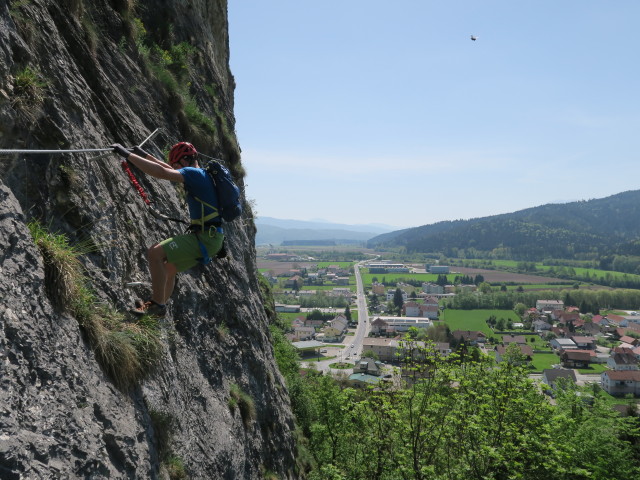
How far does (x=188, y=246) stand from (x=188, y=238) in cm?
10

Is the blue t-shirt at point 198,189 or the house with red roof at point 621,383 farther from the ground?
the blue t-shirt at point 198,189

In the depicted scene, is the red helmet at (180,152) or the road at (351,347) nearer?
the red helmet at (180,152)

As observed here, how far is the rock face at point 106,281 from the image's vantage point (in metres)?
3.63

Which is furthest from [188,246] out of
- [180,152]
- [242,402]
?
[242,402]

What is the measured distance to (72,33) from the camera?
6801mm

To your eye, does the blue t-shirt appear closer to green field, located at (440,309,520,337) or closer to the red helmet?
the red helmet

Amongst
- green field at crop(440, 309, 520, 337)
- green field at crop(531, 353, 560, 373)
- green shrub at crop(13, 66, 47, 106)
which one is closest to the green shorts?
green shrub at crop(13, 66, 47, 106)

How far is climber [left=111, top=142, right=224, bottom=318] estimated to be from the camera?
5.27m

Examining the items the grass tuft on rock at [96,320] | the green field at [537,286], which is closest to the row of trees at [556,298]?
the green field at [537,286]

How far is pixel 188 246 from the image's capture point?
5.43m

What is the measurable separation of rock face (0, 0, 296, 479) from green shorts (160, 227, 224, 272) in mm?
869

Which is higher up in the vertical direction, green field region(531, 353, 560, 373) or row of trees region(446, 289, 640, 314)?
row of trees region(446, 289, 640, 314)

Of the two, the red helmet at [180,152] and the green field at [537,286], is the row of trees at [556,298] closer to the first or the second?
the green field at [537,286]

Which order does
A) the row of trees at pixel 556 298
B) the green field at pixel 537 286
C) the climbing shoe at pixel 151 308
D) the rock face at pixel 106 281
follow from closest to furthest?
the rock face at pixel 106 281 < the climbing shoe at pixel 151 308 < the row of trees at pixel 556 298 < the green field at pixel 537 286
